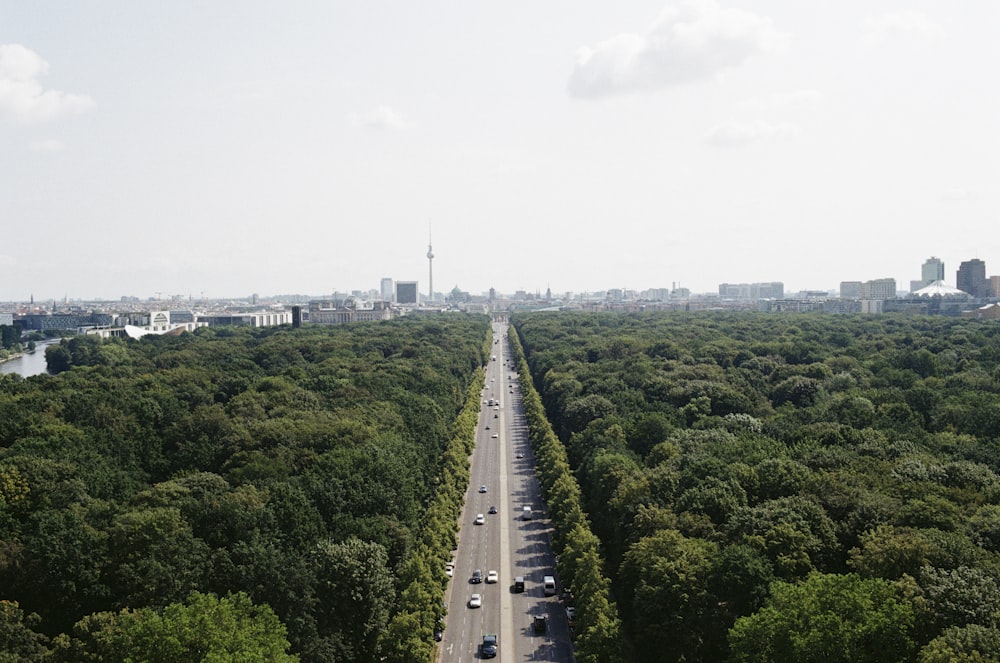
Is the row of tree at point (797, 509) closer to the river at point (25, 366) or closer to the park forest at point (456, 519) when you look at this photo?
the park forest at point (456, 519)

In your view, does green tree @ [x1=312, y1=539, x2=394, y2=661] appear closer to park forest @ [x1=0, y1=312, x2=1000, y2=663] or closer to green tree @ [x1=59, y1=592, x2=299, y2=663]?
park forest @ [x1=0, y1=312, x2=1000, y2=663]

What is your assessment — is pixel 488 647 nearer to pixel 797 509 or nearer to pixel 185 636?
pixel 185 636

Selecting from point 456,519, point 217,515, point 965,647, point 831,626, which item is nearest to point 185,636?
point 217,515

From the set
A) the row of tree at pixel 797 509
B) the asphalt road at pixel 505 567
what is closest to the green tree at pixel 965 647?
the row of tree at pixel 797 509

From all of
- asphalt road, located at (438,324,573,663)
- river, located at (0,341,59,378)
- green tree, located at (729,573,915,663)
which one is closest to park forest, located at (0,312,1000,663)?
green tree, located at (729,573,915,663)

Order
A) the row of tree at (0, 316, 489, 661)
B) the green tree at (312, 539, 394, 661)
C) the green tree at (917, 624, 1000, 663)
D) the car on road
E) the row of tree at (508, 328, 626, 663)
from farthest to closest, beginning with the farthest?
the car on road < the green tree at (312, 539, 394, 661) < the row of tree at (508, 328, 626, 663) < the row of tree at (0, 316, 489, 661) < the green tree at (917, 624, 1000, 663)
